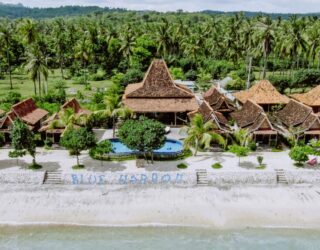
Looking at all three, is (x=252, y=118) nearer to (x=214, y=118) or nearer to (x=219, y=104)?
(x=214, y=118)

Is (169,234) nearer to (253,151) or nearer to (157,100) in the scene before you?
(253,151)

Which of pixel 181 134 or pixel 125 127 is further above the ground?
pixel 125 127

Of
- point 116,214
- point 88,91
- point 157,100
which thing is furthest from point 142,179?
point 88,91

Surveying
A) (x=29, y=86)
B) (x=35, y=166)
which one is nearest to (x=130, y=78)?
(x=29, y=86)

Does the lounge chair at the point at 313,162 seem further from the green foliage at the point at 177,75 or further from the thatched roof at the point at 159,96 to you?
the green foliage at the point at 177,75

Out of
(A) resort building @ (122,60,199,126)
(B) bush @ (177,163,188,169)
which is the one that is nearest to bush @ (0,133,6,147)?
(A) resort building @ (122,60,199,126)

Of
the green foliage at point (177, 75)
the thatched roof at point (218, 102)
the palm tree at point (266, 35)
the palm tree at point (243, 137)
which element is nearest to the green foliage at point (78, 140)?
the palm tree at point (243, 137)
